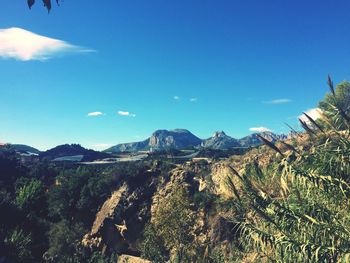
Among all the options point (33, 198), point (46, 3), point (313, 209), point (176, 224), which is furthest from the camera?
point (33, 198)

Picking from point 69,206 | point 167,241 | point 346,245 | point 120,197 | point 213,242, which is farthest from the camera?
point 69,206

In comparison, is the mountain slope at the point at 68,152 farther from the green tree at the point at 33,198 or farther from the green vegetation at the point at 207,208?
the green tree at the point at 33,198

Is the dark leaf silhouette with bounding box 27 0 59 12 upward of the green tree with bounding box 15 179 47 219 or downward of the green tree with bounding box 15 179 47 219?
upward

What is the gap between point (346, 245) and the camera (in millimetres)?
15867

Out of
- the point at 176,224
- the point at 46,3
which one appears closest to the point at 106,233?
the point at 176,224

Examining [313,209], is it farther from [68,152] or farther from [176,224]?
[68,152]

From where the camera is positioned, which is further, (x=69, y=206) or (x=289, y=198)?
(x=69, y=206)

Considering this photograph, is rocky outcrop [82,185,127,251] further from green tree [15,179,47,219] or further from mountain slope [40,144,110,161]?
mountain slope [40,144,110,161]

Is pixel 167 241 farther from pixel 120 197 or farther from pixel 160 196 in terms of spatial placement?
pixel 120 197

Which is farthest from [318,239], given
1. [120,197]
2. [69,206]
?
[69,206]

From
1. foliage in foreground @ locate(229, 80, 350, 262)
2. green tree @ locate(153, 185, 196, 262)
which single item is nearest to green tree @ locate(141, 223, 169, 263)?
green tree @ locate(153, 185, 196, 262)

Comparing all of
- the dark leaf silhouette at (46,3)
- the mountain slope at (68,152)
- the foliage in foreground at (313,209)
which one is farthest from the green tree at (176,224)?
the mountain slope at (68,152)

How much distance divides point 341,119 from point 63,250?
34789mm

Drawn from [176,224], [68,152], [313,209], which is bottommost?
[176,224]
